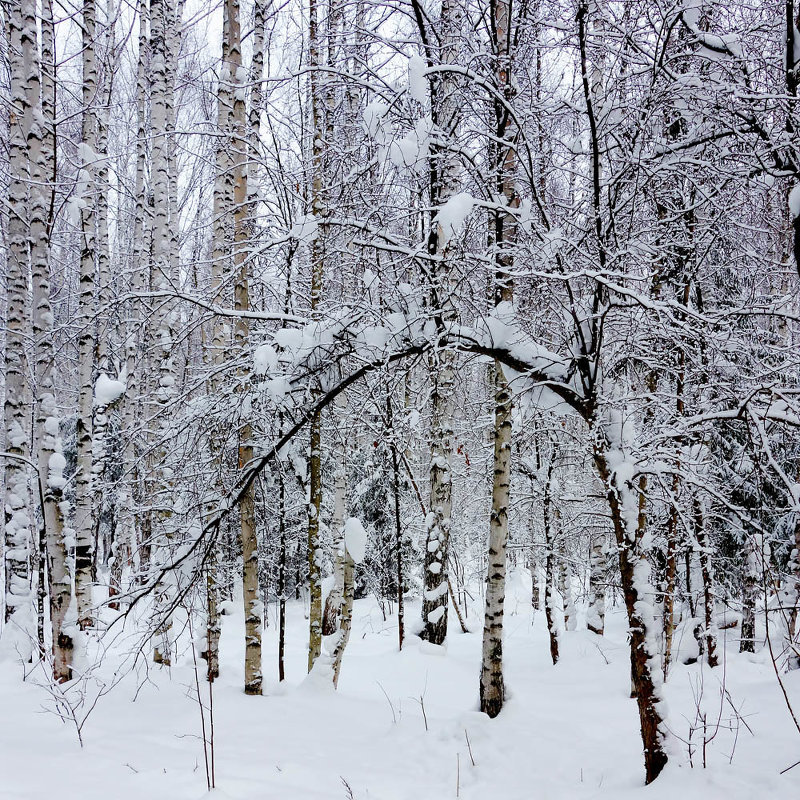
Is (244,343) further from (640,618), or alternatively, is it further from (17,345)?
(640,618)

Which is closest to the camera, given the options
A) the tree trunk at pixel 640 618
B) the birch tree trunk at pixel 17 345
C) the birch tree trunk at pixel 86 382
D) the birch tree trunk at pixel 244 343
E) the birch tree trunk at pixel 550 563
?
the tree trunk at pixel 640 618

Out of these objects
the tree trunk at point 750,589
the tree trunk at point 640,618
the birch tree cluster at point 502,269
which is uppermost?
the birch tree cluster at point 502,269

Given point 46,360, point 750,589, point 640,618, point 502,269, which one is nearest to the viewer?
point 502,269

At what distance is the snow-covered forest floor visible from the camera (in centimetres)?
380

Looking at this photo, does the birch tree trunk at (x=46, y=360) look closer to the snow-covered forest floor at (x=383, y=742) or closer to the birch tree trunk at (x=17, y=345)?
the birch tree trunk at (x=17, y=345)

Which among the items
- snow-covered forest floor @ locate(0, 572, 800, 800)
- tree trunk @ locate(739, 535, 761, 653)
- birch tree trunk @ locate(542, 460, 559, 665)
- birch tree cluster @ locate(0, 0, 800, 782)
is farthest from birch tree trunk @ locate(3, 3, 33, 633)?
tree trunk @ locate(739, 535, 761, 653)

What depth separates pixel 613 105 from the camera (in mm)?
3943

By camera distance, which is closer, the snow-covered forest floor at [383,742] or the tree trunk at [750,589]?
the snow-covered forest floor at [383,742]

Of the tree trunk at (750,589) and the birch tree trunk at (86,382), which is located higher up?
the birch tree trunk at (86,382)

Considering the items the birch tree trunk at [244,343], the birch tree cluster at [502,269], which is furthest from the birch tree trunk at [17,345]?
the birch tree trunk at [244,343]

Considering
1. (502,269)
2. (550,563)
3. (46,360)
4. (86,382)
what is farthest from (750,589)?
(46,360)

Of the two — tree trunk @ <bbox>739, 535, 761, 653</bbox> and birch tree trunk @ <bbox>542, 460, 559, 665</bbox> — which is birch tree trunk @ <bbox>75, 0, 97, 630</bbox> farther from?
tree trunk @ <bbox>739, 535, 761, 653</bbox>

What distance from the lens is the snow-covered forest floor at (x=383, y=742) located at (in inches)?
149

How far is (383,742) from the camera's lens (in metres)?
5.40
